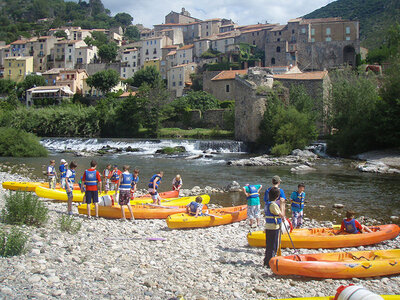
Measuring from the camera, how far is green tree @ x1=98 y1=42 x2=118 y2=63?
84.2 m

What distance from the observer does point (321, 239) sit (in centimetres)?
780

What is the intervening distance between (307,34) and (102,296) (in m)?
66.4

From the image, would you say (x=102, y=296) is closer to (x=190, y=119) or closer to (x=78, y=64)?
(x=190, y=119)

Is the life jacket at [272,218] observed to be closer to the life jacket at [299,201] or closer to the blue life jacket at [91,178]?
the life jacket at [299,201]

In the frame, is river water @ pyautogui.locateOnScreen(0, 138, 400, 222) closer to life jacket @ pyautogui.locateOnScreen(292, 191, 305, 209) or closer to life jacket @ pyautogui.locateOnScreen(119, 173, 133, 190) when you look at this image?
life jacket @ pyautogui.locateOnScreen(292, 191, 305, 209)

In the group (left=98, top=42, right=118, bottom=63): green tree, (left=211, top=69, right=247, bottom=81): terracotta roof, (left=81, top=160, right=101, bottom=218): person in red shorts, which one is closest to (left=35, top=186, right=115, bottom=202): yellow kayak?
(left=81, top=160, right=101, bottom=218): person in red shorts

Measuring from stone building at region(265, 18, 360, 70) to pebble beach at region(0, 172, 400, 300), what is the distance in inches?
2181

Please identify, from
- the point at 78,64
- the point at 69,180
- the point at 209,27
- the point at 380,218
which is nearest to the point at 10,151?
the point at 69,180

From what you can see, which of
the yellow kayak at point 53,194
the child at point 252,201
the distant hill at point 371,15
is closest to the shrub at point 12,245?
the child at point 252,201

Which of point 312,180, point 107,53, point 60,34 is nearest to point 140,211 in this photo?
point 312,180

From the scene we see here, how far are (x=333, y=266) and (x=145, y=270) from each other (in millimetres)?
3102

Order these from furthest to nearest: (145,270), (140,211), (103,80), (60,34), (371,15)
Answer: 1. (60,34)
2. (371,15)
3. (103,80)
4. (140,211)
5. (145,270)

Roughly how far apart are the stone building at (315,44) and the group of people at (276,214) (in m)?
53.1

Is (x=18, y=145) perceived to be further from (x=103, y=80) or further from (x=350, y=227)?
(x=103, y=80)
